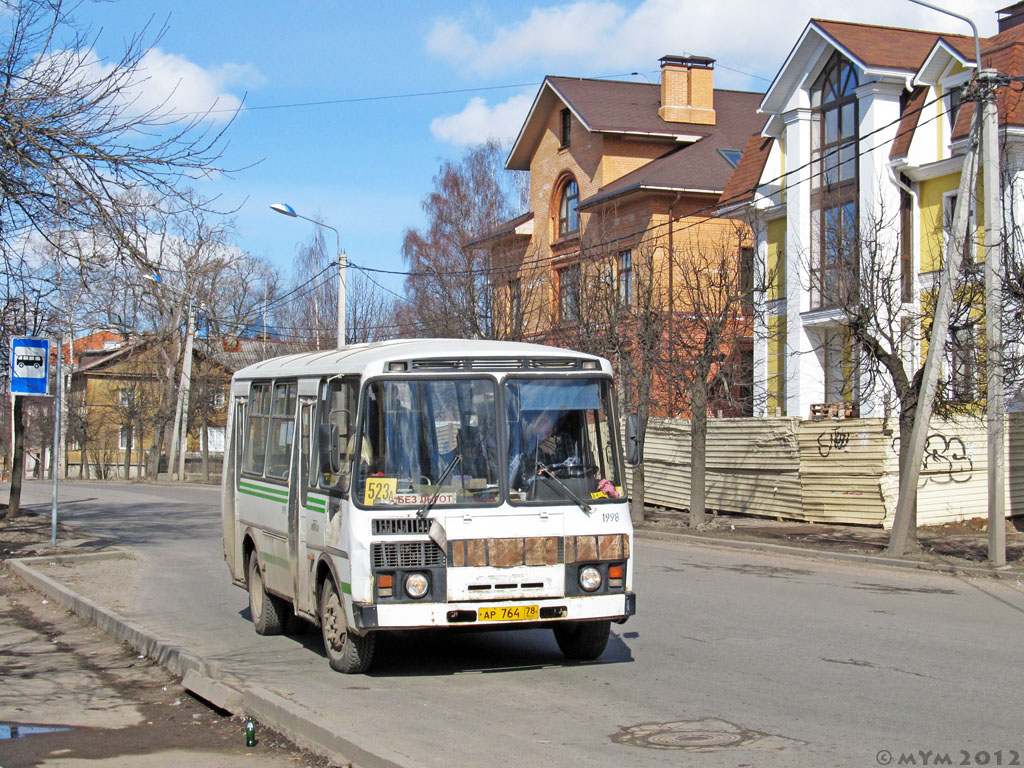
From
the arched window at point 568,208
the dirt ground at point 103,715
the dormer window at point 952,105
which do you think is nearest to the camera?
the dirt ground at point 103,715

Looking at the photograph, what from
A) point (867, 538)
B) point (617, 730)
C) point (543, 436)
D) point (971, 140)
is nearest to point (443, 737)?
point (617, 730)

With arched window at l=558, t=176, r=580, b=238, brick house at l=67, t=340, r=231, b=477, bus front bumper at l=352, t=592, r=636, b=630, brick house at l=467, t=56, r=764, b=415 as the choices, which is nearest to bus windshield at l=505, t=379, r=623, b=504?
bus front bumper at l=352, t=592, r=636, b=630

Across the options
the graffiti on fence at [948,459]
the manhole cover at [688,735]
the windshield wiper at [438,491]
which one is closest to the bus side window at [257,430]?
the windshield wiper at [438,491]

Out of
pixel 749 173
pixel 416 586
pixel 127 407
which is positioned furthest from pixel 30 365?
pixel 127 407

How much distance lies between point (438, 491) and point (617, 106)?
3646cm

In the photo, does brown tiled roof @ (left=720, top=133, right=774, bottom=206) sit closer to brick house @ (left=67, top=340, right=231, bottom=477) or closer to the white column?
the white column

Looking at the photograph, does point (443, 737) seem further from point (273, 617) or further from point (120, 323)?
point (120, 323)

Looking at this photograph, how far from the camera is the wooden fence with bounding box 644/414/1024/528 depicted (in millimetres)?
23141

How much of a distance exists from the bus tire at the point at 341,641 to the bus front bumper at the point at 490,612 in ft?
1.65

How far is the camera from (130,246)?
391 inches

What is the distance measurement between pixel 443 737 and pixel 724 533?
17104 millimetres

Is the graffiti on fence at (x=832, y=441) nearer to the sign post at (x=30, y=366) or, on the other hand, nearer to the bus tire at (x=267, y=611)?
the sign post at (x=30, y=366)

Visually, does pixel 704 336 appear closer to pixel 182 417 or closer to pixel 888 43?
pixel 888 43

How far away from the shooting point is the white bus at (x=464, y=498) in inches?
337
